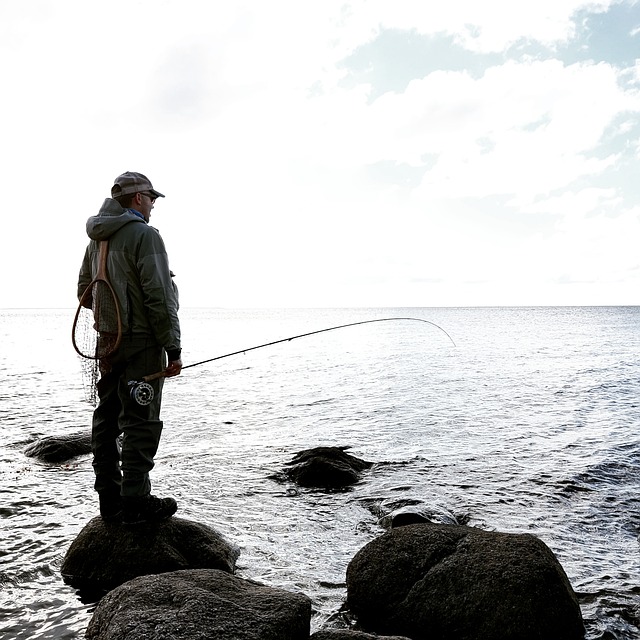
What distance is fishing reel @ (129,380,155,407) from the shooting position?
4.97 m

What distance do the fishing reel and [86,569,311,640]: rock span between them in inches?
54.8

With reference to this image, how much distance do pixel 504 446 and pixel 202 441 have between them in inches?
253

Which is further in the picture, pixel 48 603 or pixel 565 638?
pixel 48 603

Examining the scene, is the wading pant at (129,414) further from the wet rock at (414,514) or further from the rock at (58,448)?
the rock at (58,448)

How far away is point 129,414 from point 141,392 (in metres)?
0.28

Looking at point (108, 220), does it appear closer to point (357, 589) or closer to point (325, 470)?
point (357, 589)

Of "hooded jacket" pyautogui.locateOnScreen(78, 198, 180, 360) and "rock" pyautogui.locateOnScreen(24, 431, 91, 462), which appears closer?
"hooded jacket" pyautogui.locateOnScreen(78, 198, 180, 360)

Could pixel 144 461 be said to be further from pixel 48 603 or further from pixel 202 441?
pixel 202 441

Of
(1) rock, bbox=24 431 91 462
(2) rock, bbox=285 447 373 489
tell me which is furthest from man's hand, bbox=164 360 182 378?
(1) rock, bbox=24 431 91 462

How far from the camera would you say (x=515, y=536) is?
17.0 ft

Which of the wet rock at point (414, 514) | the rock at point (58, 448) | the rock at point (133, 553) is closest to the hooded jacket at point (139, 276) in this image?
the rock at point (133, 553)

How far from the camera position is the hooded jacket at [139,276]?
4.98 metres

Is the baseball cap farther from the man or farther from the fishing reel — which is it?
the fishing reel

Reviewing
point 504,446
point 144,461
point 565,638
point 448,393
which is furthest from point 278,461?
point 448,393
